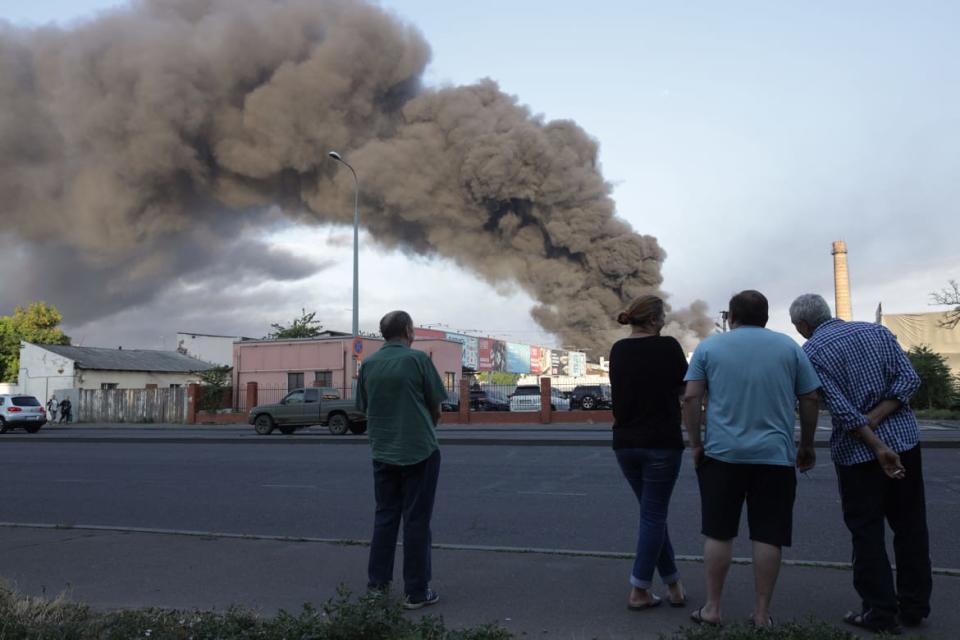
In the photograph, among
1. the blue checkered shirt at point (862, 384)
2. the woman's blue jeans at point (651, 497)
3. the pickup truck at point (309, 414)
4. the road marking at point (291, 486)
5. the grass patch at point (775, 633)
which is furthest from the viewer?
the pickup truck at point (309, 414)

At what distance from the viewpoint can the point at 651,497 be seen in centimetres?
411

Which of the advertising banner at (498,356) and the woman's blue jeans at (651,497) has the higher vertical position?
the advertising banner at (498,356)

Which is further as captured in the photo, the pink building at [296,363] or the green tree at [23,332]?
the green tree at [23,332]

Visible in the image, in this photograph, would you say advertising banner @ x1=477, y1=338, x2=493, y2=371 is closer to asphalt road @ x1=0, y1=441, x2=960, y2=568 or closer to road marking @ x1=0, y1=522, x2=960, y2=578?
asphalt road @ x1=0, y1=441, x2=960, y2=568

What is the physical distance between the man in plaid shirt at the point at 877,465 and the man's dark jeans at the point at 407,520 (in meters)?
2.06

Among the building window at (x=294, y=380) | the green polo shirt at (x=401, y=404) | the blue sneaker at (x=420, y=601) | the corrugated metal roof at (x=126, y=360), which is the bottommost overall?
the blue sneaker at (x=420, y=601)

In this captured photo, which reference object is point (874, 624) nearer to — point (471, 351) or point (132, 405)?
point (132, 405)

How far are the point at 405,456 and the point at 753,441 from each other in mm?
1779

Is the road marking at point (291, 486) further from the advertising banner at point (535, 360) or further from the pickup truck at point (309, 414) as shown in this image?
the advertising banner at point (535, 360)

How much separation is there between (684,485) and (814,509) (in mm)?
1809

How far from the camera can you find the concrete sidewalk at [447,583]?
4.12 m

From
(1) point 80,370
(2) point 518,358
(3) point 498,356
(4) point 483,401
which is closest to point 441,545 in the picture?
(4) point 483,401

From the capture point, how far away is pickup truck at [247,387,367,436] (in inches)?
866

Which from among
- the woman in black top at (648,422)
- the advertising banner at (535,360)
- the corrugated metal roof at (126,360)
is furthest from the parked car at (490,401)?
the advertising banner at (535,360)
